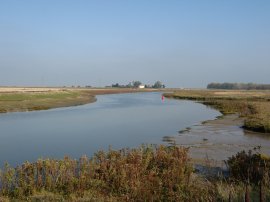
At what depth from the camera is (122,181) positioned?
11.3m

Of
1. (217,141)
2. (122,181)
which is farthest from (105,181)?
(217,141)

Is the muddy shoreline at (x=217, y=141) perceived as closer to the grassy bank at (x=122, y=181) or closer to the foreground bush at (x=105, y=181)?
the grassy bank at (x=122, y=181)

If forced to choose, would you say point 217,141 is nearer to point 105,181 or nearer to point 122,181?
point 105,181

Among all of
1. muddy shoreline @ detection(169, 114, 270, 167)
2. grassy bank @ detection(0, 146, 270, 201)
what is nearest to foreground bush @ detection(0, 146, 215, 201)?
grassy bank @ detection(0, 146, 270, 201)

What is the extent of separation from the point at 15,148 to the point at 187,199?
578 inches

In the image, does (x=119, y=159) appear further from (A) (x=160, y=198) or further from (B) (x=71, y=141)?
(B) (x=71, y=141)

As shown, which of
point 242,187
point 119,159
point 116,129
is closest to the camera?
point 242,187

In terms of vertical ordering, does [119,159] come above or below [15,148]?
above

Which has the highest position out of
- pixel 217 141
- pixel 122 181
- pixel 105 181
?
pixel 122 181

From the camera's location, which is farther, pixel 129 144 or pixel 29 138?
pixel 29 138

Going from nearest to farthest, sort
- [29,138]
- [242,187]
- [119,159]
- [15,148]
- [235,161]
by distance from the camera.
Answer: [242,187] → [119,159] → [235,161] → [15,148] → [29,138]

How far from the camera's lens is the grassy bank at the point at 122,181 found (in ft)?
33.5

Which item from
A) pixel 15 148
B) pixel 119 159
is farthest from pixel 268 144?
pixel 15 148

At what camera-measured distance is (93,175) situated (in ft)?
38.7
